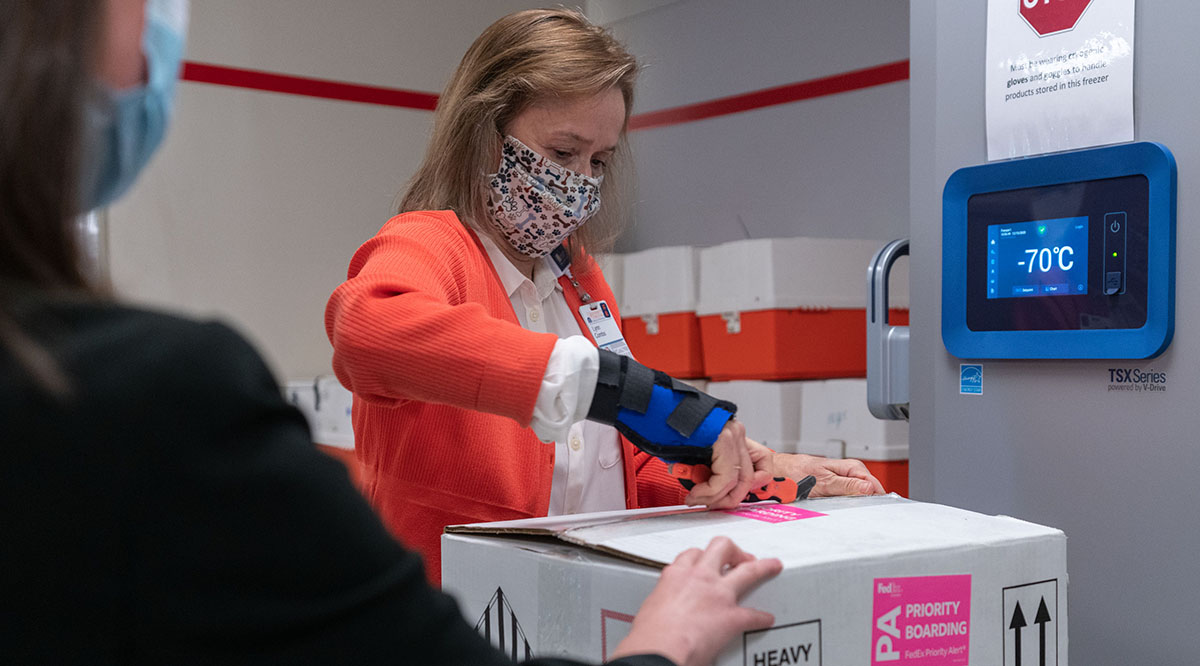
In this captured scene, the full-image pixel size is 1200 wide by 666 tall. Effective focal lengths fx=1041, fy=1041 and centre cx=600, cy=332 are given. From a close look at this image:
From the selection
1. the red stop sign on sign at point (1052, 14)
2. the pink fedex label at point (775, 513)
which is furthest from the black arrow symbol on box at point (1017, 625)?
the red stop sign on sign at point (1052, 14)

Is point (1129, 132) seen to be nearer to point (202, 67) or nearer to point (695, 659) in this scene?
point (695, 659)

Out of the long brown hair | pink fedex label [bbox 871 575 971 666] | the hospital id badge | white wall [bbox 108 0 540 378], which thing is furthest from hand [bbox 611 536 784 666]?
white wall [bbox 108 0 540 378]

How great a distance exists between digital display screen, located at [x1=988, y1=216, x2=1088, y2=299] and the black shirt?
1.19 metres

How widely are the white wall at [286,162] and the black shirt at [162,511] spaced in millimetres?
4295

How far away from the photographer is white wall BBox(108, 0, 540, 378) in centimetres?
480

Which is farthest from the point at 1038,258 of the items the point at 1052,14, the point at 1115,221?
the point at 1052,14

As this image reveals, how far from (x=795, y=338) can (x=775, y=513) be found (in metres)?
2.77

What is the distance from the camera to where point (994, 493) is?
1.57 metres

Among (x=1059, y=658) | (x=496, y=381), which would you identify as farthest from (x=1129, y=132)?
(x=496, y=381)

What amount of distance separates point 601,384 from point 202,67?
→ 435cm

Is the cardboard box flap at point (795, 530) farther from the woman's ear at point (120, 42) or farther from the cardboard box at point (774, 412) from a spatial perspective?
the cardboard box at point (774, 412)

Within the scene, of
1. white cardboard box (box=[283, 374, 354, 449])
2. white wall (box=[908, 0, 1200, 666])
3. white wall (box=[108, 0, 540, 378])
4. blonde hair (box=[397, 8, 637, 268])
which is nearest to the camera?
white wall (box=[908, 0, 1200, 666])

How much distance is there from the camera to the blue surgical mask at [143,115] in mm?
643

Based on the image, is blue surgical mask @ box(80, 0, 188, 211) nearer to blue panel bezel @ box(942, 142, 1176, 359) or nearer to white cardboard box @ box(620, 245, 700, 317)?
blue panel bezel @ box(942, 142, 1176, 359)
